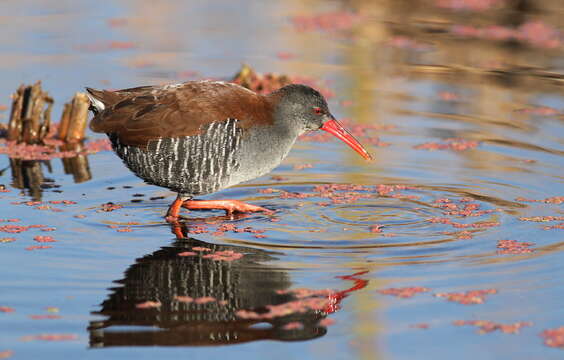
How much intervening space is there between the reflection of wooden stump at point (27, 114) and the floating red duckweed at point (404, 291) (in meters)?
5.01

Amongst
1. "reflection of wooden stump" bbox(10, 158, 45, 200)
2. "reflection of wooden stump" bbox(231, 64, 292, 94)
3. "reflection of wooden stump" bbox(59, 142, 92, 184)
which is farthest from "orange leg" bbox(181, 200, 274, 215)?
"reflection of wooden stump" bbox(231, 64, 292, 94)

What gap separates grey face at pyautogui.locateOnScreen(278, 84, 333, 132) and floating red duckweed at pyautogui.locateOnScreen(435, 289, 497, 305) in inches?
98.7

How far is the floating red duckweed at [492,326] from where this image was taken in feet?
18.5

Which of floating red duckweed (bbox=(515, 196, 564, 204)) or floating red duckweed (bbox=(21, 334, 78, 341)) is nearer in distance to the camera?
floating red duckweed (bbox=(21, 334, 78, 341))

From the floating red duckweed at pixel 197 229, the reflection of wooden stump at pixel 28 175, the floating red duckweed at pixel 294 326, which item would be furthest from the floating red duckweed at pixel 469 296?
the reflection of wooden stump at pixel 28 175

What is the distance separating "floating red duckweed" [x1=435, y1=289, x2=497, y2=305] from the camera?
610cm

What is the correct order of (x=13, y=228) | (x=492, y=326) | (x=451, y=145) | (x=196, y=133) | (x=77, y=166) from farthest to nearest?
(x=451, y=145) → (x=77, y=166) → (x=196, y=133) → (x=13, y=228) → (x=492, y=326)

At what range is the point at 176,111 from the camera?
7.82m

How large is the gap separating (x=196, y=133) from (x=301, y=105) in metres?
0.98

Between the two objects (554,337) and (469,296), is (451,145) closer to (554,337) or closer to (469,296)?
(469,296)

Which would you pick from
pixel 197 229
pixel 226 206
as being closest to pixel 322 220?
pixel 226 206

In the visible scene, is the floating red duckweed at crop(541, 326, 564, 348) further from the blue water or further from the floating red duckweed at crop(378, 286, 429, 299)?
the floating red duckweed at crop(378, 286, 429, 299)

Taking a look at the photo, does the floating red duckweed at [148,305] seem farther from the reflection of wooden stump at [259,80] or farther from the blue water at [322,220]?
the reflection of wooden stump at [259,80]

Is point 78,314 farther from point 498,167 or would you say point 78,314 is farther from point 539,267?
point 498,167
